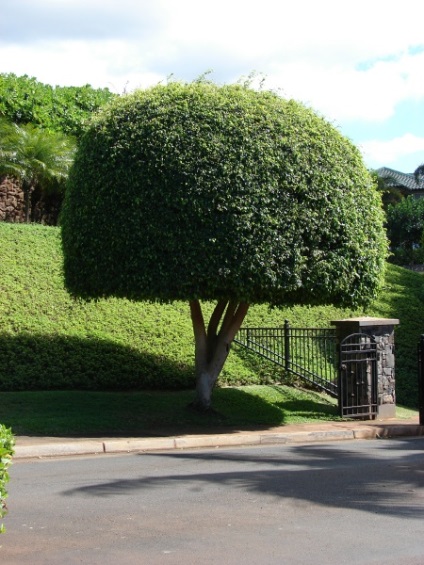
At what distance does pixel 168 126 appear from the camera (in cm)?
1400

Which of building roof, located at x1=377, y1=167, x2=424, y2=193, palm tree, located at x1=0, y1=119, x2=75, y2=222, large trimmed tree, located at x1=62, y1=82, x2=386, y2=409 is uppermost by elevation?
building roof, located at x1=377, y1=167, x2=424, y2=193

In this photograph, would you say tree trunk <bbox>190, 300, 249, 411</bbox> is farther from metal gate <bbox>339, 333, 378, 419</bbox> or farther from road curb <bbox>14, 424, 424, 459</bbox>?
metal gate <bbox>339, 333, 378, 419</bbox>

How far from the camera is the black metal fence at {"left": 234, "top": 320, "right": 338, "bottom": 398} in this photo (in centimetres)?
1902

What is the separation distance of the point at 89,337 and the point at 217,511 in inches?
427

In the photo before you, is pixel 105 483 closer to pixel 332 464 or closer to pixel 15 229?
pixel 332 464

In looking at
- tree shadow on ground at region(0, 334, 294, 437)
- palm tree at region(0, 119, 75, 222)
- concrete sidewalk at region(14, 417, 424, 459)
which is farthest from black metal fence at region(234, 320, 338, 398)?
palm tree at region(0, 119, 75, 222)

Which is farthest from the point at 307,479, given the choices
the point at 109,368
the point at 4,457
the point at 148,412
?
the point at 109,368

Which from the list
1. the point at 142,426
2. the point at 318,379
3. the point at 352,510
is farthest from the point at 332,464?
the point at 318,379

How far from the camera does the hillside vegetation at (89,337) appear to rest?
55.2 ft

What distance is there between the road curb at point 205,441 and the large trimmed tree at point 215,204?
222 centimetres

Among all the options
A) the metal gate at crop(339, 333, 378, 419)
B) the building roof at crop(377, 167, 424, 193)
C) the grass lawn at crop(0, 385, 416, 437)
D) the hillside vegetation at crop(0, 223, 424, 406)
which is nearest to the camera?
the grass lawn at crop(0, 385, 416, 437)

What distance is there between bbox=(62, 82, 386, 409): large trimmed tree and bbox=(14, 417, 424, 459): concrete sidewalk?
7.16ft

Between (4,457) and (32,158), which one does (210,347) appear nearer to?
(4,457)

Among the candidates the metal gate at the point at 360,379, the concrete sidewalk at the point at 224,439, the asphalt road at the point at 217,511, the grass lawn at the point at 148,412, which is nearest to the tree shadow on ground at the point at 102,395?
the grass lawn at the point at 148,412
